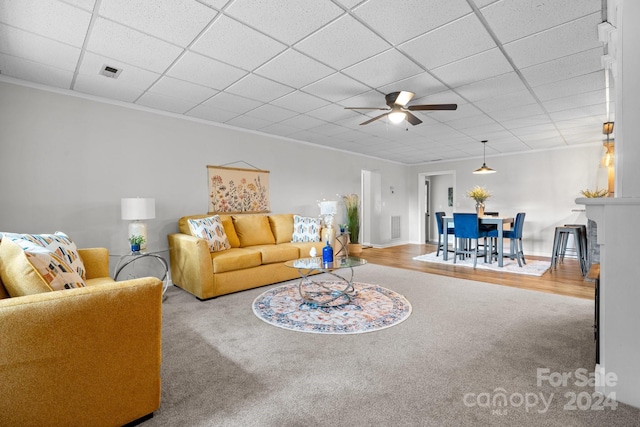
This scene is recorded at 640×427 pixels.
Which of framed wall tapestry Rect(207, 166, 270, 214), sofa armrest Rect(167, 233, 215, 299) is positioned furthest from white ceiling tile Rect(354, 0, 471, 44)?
framed wall tapestry Rect(207, 166, 270, 214)

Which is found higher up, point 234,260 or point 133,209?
point 133,209

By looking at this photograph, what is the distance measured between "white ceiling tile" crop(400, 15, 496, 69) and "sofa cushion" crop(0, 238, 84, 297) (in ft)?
9.44

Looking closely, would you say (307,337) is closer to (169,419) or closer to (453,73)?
(169,419)

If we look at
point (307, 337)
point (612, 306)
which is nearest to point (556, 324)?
point (612, 306)

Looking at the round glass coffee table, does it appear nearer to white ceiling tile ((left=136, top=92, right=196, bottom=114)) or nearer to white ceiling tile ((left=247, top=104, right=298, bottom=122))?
white ceiling tile ((left=247, top=104, right=298, bottom=122))

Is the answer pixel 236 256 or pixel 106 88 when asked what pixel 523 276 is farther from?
pixel 106 88

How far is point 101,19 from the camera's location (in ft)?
7.00

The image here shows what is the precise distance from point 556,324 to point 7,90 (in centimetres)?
580

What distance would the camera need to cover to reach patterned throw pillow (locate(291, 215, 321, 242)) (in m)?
4.96

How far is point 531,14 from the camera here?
2082mm

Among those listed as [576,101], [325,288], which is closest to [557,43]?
[576,101]

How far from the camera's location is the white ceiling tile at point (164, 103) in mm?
3637

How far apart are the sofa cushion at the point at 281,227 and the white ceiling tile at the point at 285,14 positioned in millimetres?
3152

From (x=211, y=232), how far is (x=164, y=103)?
177cm
